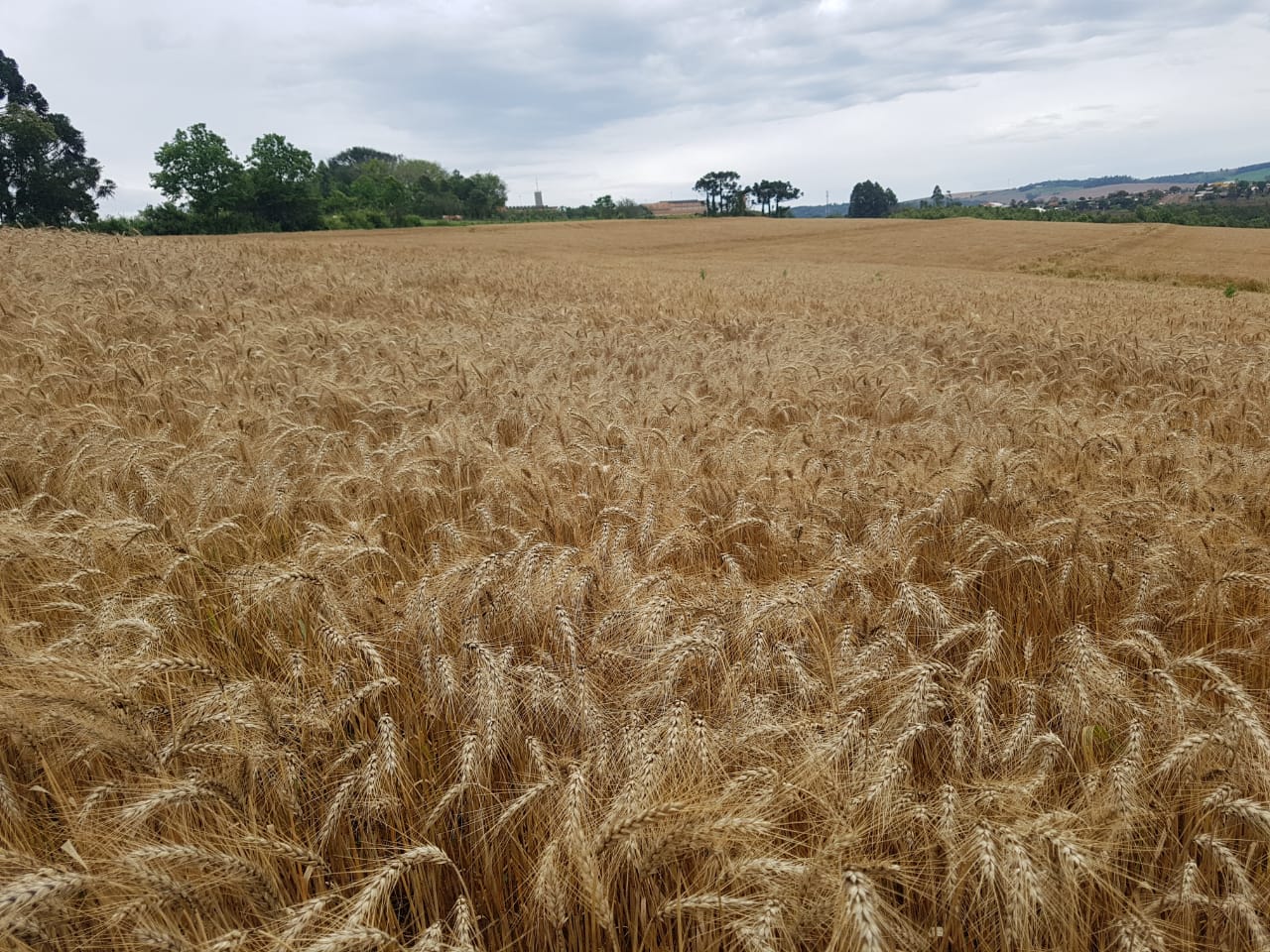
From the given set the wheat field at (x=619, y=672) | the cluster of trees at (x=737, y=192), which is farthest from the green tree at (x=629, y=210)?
the wheat field at (x=619, y=672)

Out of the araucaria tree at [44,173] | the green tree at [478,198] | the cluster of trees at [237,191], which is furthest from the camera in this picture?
the green tree at [478,198]

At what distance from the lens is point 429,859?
4.44ft

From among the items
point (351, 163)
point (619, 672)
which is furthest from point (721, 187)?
point (619, 672)

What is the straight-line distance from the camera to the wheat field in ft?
4.47

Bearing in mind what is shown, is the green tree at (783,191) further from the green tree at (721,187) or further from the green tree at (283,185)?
the green tree at (283,185)

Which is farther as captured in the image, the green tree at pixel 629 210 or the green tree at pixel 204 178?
the green tree at pixel 629 210

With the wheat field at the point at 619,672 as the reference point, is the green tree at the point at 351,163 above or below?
above

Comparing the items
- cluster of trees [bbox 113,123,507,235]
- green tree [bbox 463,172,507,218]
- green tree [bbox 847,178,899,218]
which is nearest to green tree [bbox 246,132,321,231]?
cluster of trees [bbox 113,123,507,235]

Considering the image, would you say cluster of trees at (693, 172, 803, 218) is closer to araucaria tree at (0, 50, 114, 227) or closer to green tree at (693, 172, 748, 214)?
green tree at (693, 172, 748, 214)

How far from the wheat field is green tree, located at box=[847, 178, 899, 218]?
142 meters

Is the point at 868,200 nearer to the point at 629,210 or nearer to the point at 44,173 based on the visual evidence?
the point at 629,210

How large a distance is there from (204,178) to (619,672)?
7942cm

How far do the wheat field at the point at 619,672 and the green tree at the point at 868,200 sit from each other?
467 ft

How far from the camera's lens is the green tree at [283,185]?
62.0 meters
